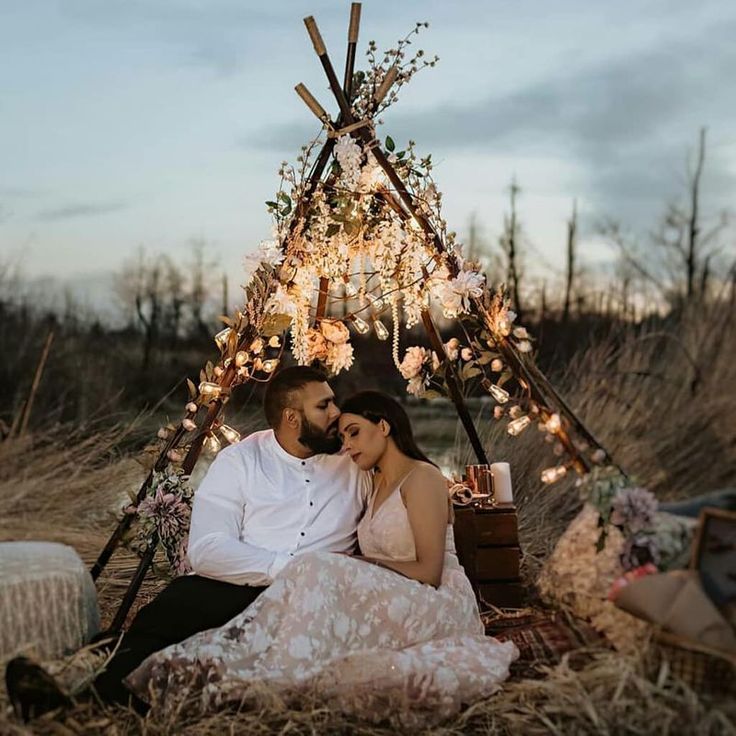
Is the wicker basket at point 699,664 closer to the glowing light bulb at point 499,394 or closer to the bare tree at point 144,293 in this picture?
the glowing light bulb at point 499,394

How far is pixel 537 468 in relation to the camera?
23.1ft

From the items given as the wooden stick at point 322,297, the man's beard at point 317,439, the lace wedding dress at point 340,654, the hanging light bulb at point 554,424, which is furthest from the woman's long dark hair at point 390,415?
the wooden stick at point 322,297

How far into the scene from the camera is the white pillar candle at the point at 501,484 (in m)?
5.64

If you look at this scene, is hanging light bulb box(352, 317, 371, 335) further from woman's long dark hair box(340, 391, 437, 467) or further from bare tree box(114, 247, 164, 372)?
bare tree box(114, 247, 164, 372)

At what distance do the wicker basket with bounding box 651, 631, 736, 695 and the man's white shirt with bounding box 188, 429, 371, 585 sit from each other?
1.78m

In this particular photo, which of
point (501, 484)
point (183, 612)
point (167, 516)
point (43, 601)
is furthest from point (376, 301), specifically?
point (43, 601)

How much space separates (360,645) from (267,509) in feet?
3.07

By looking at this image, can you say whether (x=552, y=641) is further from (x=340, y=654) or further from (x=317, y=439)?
(x=317, y=439)

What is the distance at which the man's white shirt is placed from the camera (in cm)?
475

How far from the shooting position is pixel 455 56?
6891 mm

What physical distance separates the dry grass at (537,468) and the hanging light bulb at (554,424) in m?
0.99

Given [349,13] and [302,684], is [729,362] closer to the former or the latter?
[349,13]

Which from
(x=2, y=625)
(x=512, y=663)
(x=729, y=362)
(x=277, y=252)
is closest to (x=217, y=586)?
(x=2, y=625)

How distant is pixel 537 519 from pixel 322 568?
9.84 ft
